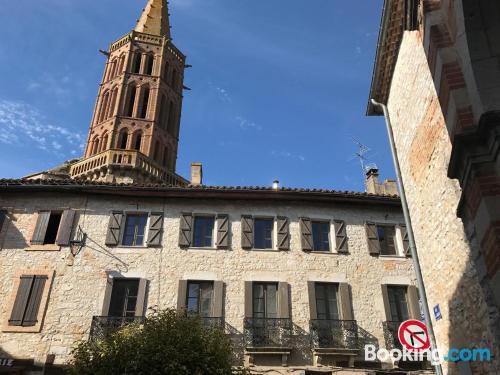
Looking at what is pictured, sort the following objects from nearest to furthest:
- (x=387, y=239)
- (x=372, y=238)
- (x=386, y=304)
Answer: (x=386, y=304) → (x=372, y=238) → (x=387, y=239)

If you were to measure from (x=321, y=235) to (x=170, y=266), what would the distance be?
6098 mm

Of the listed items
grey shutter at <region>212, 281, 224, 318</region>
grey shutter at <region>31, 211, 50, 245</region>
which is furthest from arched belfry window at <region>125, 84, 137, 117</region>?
grey shutter at <region>212, 281, 224, 318</region>

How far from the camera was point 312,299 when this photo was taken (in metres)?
16.1

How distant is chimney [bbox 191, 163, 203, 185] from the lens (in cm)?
2272

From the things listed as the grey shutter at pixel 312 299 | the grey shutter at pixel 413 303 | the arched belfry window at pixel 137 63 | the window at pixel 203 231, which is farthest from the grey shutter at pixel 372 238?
the arched belfry window at pixel 137 63

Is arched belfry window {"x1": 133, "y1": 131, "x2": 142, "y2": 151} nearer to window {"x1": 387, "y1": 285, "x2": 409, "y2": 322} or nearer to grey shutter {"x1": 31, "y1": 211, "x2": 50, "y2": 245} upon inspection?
grey shutter {"x1": 31, "y1": 211, "x2": 50, "y2": 245}

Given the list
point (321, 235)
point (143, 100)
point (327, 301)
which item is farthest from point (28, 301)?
point (143, 100)

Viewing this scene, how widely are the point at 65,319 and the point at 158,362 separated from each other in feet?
18.2

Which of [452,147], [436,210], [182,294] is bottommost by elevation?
[452,147]

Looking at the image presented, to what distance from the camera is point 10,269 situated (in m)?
15.8

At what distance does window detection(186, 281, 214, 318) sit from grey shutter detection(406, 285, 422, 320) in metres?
7.46

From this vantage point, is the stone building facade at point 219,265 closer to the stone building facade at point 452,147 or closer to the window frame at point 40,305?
the window frame at point 40,305

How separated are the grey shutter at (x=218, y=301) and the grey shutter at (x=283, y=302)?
2.08 meters

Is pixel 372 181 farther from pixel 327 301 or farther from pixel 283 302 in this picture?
pixel 283 302
